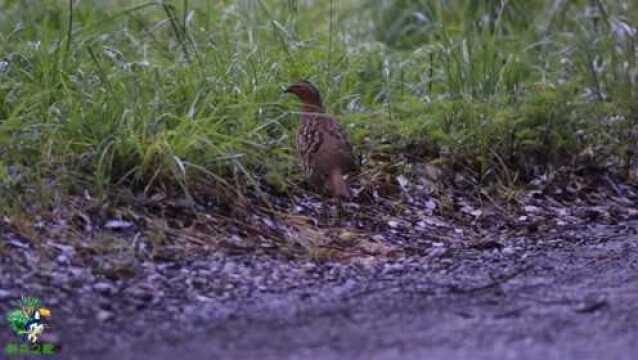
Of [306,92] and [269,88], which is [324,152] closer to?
[306,92]

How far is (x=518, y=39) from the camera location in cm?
756

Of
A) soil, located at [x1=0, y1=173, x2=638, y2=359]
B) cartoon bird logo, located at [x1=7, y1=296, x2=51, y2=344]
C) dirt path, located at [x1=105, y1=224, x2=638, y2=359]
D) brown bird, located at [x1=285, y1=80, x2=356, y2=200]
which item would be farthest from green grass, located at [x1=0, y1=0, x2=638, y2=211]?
dirt path, located at [x1=105, y1=224, x2=638, y2=359]

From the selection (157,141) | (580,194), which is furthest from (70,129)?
(580,194)

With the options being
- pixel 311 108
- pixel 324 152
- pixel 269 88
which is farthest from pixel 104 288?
pixel 269 88

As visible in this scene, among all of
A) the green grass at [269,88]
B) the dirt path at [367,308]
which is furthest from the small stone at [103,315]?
the green grass at [269,88]

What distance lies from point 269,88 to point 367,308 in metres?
2.17

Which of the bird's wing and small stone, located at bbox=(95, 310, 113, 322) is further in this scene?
the bird's wing

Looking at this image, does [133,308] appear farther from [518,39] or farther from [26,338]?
[518,39]

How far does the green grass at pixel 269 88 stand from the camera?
513 centimetres

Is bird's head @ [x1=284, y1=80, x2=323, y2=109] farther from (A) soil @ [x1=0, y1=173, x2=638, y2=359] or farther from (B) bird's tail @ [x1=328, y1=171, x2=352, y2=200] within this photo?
(A) soil @ [x1=0, y1=173, x2=638, y2=359]

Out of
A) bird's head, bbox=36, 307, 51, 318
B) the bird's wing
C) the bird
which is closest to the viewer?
the bird

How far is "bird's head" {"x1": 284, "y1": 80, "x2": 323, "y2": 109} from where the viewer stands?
5891 mm

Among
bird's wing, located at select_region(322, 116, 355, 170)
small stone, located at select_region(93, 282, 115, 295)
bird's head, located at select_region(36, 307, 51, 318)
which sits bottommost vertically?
small stone, located at select_region(93, 282, 115, 295)

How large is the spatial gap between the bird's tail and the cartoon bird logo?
5.97 ft
